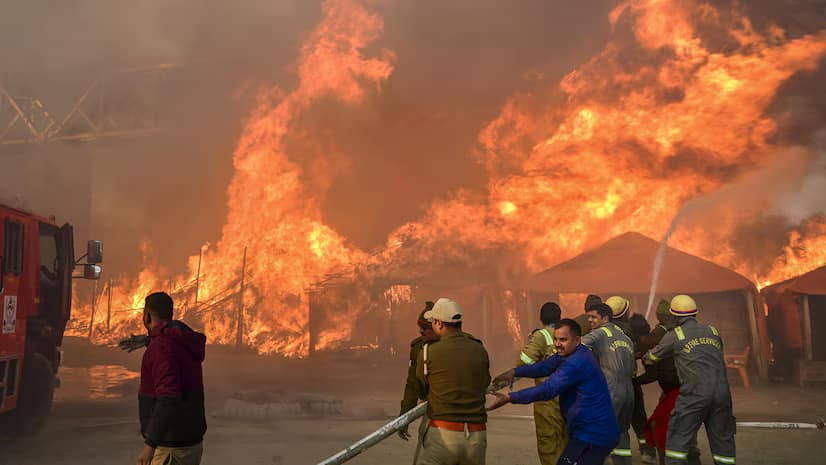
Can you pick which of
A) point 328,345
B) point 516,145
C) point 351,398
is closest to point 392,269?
point 328,345

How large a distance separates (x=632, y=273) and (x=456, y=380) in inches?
655

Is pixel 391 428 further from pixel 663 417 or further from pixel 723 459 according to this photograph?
pixel 663 417

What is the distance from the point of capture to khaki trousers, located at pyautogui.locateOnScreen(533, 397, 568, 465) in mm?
6020

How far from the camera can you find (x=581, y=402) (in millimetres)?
4723

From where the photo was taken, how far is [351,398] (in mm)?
15250

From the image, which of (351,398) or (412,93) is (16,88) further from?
(351,398)

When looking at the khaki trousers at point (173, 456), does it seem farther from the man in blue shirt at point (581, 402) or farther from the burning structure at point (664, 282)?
the burning structure at point (664, 282)

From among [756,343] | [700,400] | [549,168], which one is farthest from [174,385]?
[549,168]

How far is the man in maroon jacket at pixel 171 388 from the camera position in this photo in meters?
4.08

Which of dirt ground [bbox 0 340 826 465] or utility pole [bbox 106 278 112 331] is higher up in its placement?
utility pole [bbox 106 278 112 331]

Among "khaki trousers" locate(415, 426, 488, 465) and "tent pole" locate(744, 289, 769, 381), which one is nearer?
"khaki trousers" locate(415, 426, 488, 465)

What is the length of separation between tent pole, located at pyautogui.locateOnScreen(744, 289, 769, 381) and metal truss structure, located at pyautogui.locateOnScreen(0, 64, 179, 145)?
22706mm

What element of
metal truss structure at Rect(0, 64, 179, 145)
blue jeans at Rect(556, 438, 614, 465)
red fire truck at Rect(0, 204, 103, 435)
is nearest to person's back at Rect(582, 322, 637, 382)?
blue jeans at Rect(556, 438, 614, 465)

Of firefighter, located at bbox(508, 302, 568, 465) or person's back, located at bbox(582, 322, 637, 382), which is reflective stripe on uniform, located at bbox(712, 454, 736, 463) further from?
firefighter, located at bbox(508, 302, 568, 465)
